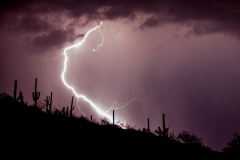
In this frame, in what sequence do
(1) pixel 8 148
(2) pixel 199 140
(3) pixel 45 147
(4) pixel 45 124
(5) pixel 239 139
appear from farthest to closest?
(2) pixel 199 140 < (5) pixel 239 139 < (4) pixel 45 124 < (3) pixel 45 147 < (1) pixel 8 148

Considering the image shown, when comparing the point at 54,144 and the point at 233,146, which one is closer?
the point at 54,144

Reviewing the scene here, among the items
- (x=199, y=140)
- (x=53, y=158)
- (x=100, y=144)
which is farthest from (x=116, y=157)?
(x=199, y=140)

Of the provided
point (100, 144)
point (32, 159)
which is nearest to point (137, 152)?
point (100, 144)

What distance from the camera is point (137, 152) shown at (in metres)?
15.0

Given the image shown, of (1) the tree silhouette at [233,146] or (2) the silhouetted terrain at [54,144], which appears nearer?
(2) the silhouetted terrain at [54,144]

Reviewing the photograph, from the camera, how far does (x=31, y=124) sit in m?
15.1

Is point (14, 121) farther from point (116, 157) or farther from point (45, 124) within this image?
point (116, 157)

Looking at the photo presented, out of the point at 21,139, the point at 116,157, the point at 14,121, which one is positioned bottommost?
the point at 116,157

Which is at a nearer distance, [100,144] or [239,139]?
[100,144]

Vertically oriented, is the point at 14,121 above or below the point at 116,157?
above

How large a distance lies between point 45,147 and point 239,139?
4777 centimetres

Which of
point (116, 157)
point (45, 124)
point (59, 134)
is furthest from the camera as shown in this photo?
point (45, 124)

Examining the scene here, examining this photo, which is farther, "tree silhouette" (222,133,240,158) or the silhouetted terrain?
"tree silhouette" (222,133,240,158)

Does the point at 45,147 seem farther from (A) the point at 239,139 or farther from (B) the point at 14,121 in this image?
Result: (A) the point at 239,139
